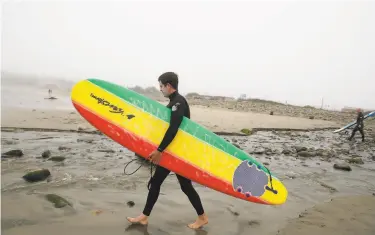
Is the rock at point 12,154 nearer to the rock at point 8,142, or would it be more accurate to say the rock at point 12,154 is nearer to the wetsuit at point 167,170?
the rock at point 8,142

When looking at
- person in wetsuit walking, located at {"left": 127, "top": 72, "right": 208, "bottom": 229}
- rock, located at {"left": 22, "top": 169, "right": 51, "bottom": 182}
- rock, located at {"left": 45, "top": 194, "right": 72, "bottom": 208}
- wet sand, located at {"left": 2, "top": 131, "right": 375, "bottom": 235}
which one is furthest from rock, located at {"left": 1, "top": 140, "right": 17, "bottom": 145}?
person in wetsuit walking, located at {"left": 127, "top": 72, "right": 208, "bottom": 229}

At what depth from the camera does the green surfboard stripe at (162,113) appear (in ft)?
11.3

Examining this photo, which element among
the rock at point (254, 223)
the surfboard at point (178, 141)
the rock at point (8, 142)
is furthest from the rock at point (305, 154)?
the rock at point (8, 142)

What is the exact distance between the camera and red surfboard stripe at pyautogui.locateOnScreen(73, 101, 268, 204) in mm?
3281

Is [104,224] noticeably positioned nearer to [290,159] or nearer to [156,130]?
[156,130]

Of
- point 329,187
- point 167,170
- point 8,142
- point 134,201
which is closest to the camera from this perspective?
point 167,170

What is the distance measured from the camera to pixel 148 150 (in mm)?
3332

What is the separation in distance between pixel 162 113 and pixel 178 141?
422mm

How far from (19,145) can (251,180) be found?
599cm

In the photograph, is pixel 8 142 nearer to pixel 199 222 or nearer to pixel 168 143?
pixel 168 143

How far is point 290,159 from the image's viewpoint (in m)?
7.58

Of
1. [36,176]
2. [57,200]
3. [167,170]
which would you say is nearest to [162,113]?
[167,170]

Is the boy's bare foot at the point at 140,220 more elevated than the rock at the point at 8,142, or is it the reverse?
the boy's bare foot at the point at 140,220

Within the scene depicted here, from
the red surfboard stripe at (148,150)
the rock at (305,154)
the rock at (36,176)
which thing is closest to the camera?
the red surfboard stripe at (148,150)
